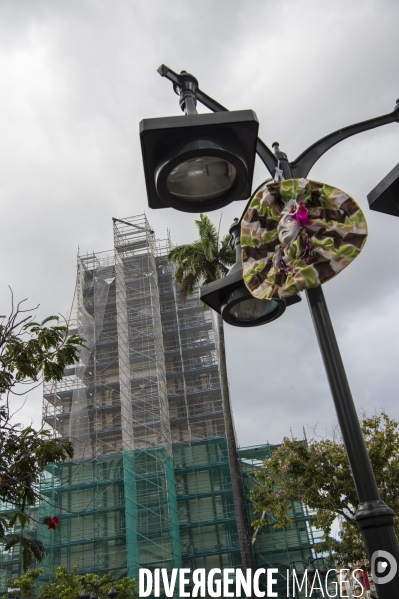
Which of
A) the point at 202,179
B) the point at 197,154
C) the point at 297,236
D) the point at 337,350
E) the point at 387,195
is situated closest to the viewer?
the point at 337,350

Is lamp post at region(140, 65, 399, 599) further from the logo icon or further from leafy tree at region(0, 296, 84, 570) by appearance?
leafy tree at region(0, 296, 84, 570)

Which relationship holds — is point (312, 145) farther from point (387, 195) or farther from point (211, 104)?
point (211, 104)

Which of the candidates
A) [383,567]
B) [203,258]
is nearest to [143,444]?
[203,258]

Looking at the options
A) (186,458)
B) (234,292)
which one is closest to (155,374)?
(186,458)

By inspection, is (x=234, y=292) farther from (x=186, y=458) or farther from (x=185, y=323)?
(x=185, y=323)

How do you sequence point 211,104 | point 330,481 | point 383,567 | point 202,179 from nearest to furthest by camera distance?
point 383,567 < point 202,179 < point 211,104 < point 330,481

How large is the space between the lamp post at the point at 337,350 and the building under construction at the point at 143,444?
74.0 feet

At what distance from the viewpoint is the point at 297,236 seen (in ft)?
8.14

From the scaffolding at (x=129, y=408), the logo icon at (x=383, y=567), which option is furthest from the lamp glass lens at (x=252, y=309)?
the scaffolding at (x=129, y=408)

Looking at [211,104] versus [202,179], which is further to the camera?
[211,104]

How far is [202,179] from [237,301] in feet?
2.29

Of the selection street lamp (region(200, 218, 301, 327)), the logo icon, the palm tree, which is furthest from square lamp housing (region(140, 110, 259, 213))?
the palm tree

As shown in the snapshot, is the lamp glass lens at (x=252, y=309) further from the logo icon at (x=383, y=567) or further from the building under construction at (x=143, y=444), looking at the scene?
the building under construction at (x=143, y=444)

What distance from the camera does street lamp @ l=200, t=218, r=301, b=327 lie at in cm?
304
